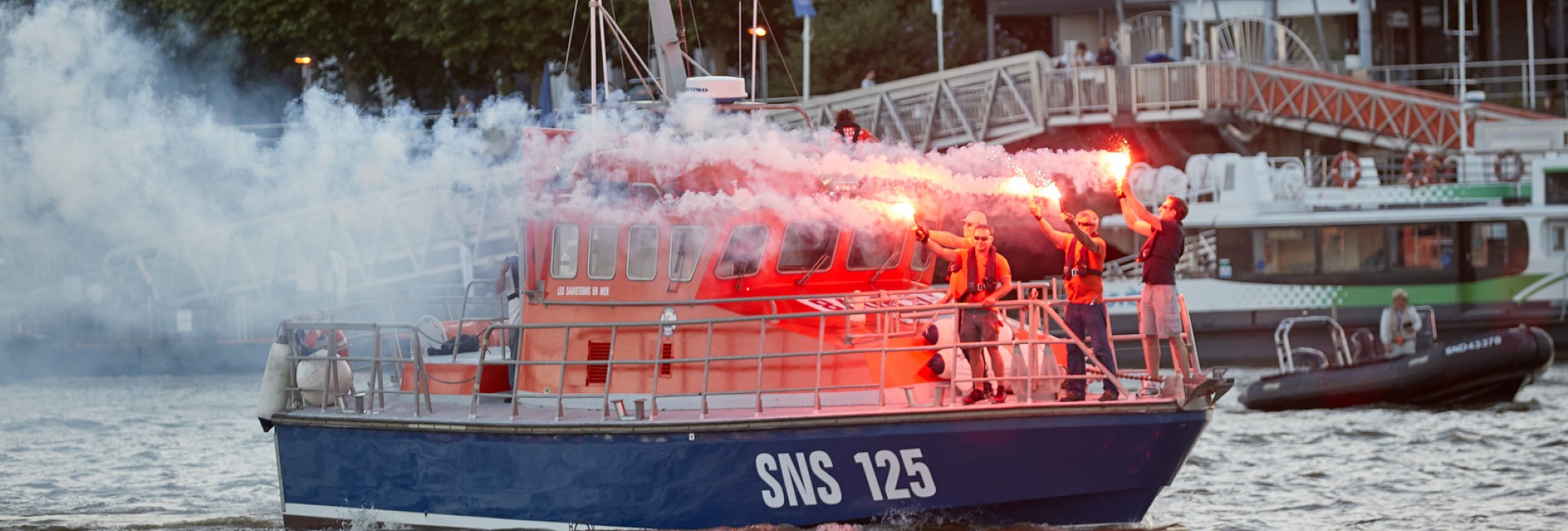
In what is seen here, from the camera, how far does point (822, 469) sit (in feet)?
42.5

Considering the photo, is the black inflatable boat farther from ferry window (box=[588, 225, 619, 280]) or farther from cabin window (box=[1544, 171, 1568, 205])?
ferry window (box=[588, 225, 619, 280])

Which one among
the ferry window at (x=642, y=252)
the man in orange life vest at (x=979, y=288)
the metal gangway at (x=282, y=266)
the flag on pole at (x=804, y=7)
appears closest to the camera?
the man in orange life vest at (x=979, y=288)

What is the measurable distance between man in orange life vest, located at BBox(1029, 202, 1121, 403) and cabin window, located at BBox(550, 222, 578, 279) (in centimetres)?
365

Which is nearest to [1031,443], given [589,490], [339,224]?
[589,490]

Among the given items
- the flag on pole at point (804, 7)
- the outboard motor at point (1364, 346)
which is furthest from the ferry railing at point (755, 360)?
the flag on pole at point (804, 7)

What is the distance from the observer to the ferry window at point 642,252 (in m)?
14.1

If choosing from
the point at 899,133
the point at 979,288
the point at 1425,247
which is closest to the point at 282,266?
the point at 899,133

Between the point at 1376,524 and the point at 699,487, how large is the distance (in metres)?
6.43

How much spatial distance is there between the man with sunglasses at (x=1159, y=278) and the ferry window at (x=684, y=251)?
329 centimetres

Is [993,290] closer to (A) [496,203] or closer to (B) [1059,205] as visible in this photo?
(B) [1059,205]

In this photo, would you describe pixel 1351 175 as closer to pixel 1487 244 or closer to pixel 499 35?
pixel 1487 244

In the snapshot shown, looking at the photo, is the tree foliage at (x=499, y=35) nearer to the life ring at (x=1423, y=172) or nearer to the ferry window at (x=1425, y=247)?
the life ring at (x=1423, y=172)

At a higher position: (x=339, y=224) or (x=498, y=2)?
(x=498, y=2)

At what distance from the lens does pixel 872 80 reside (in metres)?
38.7
